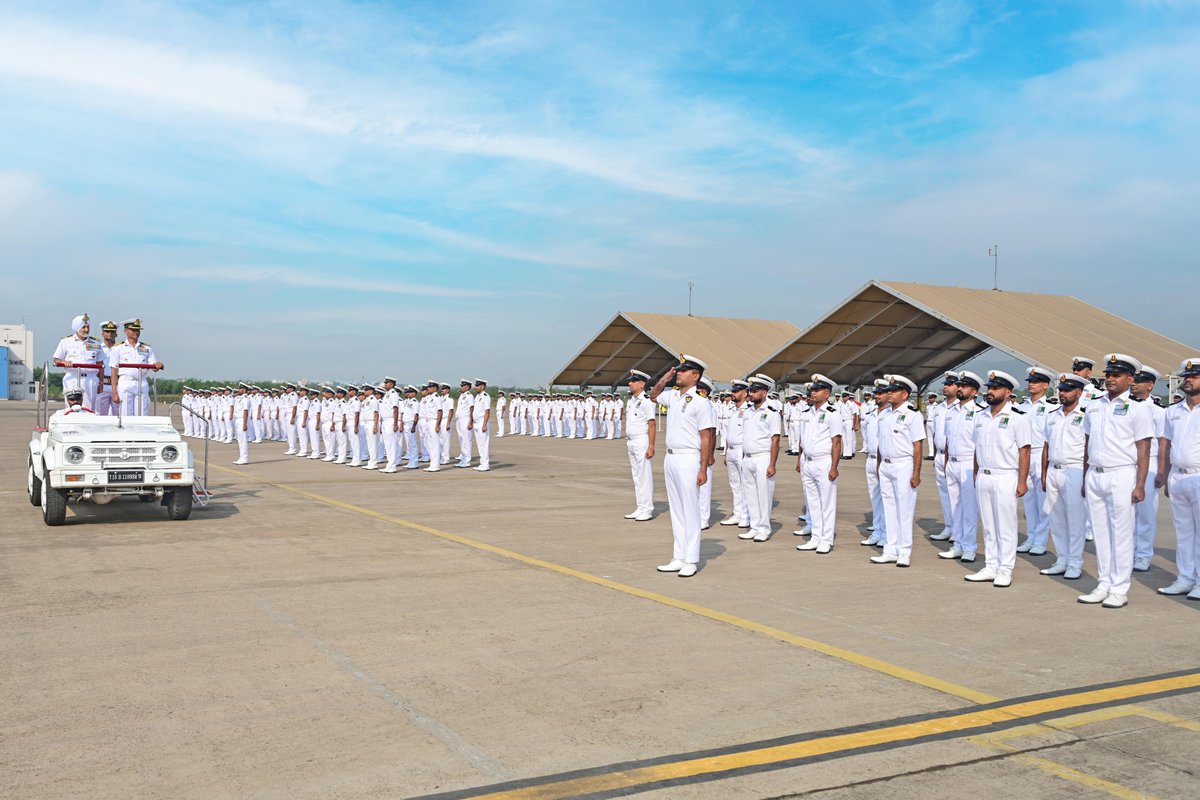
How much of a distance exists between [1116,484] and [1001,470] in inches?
39.6

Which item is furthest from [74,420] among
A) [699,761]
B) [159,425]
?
[699,761]

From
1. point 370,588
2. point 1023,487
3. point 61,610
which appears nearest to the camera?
point 61,610

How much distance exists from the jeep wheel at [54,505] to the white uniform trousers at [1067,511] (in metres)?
10.7

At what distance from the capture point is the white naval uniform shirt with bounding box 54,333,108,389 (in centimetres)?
1291

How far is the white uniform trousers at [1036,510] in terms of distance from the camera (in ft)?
34.8

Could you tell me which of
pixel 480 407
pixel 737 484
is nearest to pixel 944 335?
pixel 480 407

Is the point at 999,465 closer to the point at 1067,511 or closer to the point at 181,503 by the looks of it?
the point at 1067,511

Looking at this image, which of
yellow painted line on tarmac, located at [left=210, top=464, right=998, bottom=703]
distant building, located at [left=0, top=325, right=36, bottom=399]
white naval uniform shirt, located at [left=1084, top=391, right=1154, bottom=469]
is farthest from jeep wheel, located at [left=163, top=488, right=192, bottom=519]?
distant building, located at [left=0, top=325, right=36, bottom=399]

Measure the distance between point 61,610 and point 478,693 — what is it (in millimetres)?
3727

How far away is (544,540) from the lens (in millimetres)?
10633

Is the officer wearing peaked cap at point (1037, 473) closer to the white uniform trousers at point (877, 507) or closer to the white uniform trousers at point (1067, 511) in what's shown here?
the white uniform trousers at point (1067, 511)

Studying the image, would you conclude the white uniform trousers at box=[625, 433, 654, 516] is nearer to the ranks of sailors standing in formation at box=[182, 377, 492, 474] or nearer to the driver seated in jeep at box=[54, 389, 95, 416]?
the driver seated in jeep at box=[54, 389, 95, 416]

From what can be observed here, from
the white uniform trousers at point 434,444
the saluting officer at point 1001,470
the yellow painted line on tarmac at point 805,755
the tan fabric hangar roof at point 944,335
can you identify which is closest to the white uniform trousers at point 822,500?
the saluting officer at point 1001,470

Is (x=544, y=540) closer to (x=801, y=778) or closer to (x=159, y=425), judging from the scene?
(x=159, y=425)
